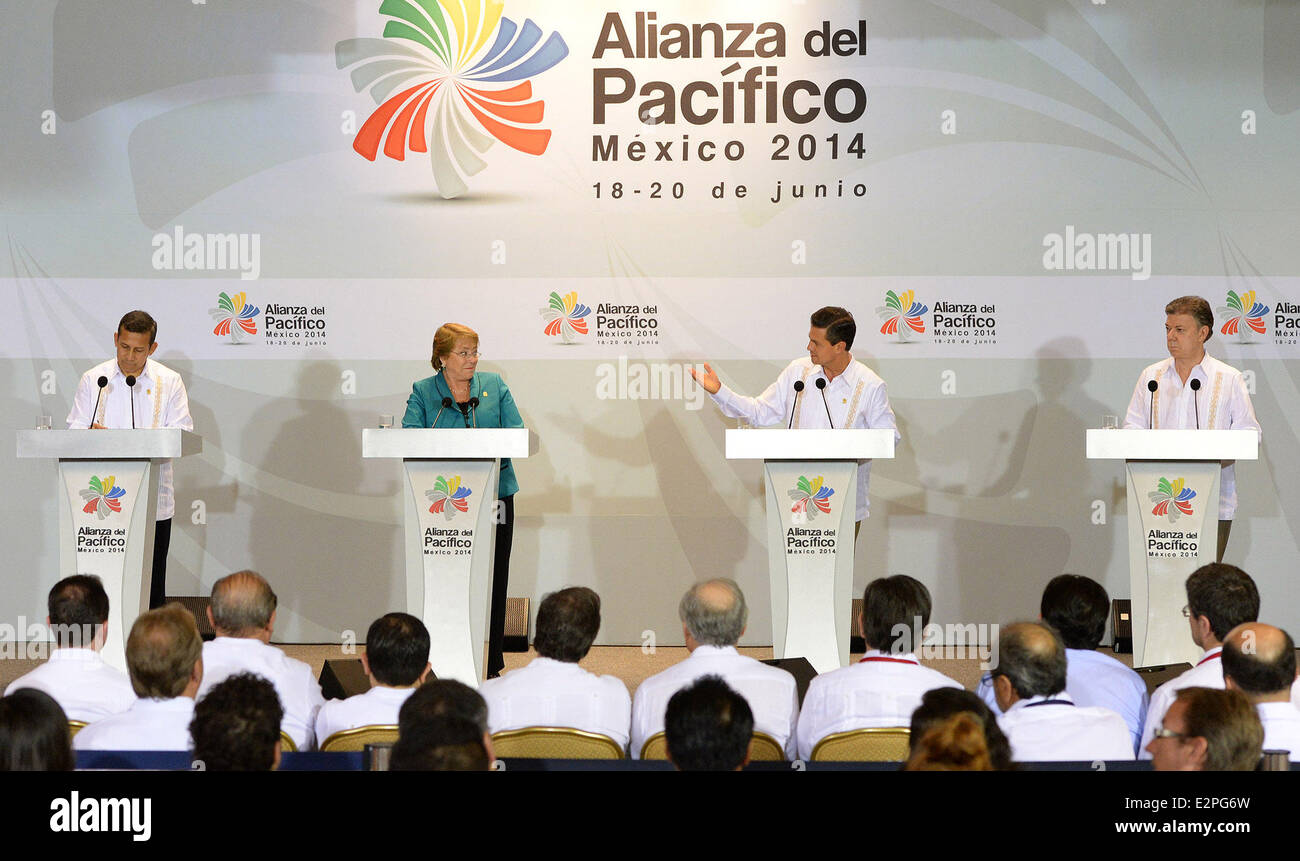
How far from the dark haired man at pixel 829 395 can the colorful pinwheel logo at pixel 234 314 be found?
289 centimetres

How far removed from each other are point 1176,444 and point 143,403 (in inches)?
178

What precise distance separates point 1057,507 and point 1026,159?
6.30 ft

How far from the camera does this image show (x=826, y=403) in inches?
224

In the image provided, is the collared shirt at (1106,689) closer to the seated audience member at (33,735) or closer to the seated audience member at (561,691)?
the seated audience member at (561,691)

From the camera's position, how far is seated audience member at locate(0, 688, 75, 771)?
235cm

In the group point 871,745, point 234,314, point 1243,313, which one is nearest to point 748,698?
point 871,745

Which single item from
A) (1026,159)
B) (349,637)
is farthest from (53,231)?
(1026,159)

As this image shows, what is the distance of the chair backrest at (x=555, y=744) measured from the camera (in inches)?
117

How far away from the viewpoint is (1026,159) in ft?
23.3

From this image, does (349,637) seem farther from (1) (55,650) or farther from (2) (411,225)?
(1) (55,650)

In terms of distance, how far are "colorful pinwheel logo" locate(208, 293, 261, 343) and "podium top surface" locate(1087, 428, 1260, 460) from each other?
4497 millimetres

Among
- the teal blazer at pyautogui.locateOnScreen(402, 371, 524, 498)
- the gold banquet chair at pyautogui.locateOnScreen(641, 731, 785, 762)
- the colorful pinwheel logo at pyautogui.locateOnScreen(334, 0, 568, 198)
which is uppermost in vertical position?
the colorful pinwheel logo at pyautogui.locateOnScreen(334, 0, 568, 198)

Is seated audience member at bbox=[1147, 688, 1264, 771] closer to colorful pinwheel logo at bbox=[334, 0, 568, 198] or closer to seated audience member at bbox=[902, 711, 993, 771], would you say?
seated audience member at bbox=[902, 711, 993, 771]

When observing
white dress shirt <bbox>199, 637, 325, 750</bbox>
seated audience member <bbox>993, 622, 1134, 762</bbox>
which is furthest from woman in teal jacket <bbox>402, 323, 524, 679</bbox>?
A: seated audience member <bbox>993, 622, 1134, 762</bbox>
